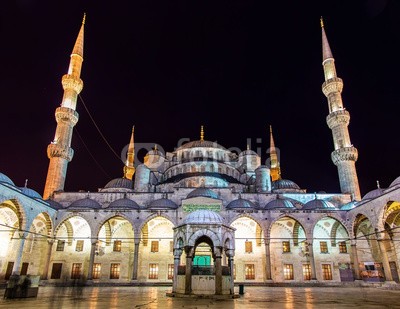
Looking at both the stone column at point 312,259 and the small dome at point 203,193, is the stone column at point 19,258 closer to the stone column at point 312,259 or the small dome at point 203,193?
the small dome at point 203,193

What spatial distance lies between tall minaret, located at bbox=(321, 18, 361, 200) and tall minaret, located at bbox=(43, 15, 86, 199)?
79.2ft

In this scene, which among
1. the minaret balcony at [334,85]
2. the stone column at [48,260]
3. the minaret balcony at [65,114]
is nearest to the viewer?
the stone column at [48,260]

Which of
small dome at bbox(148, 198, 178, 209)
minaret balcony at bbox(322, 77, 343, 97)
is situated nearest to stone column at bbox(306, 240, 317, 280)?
small dome at bbox(148, 198, 178, 209)

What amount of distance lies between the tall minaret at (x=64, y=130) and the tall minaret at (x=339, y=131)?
24.1 meters

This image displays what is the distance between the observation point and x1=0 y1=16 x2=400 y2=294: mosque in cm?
1973

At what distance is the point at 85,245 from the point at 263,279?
13.4m

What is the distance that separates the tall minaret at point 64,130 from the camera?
2591cm

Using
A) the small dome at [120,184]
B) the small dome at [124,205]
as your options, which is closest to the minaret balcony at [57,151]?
the small dome at [120,184]

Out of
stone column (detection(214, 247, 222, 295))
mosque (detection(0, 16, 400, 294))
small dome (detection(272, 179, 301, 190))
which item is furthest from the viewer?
small dome (detection(272, 179, 301, 190))

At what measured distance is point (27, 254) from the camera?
21375 millimetres

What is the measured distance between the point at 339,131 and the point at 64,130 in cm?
2519

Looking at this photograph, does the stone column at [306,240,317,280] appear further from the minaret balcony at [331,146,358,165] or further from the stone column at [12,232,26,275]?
the stone column at [12,232,26,275]

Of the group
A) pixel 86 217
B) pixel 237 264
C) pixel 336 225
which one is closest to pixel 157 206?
pixel 86 217

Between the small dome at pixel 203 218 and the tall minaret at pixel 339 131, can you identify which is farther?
the tall minaret at pixel 339 131
